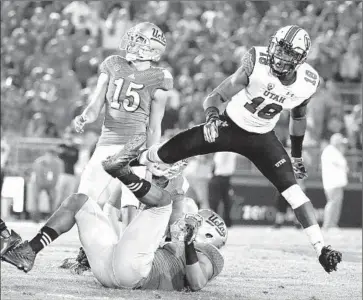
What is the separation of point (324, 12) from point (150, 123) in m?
9.83

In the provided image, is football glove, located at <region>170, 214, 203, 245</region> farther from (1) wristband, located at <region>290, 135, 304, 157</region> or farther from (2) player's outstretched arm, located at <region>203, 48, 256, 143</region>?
(1) wristband, located at <region>290, 135, 304, 157</region>

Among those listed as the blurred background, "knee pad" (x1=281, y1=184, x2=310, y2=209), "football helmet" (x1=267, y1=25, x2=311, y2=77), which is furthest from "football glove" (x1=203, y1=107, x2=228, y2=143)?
the blurred background

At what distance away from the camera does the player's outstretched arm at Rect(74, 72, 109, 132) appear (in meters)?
6.04

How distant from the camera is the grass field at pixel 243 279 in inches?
205

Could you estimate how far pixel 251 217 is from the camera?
15.0 metres

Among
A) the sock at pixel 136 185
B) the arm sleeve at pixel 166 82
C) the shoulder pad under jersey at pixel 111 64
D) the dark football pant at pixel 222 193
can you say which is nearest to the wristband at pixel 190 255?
the sock at pixel 136 185

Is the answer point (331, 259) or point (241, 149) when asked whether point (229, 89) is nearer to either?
point (241, 149)

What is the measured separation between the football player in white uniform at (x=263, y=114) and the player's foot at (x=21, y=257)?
4.84 ft

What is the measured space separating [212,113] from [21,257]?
1768mm

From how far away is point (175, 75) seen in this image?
15.2 metres

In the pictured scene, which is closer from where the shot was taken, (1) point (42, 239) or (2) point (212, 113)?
(1) point (42, 239)

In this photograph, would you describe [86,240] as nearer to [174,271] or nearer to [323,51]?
[174,271]

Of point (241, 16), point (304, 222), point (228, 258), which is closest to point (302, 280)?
point (304, 222)

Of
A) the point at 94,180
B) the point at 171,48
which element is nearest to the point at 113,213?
the point at 94,180
